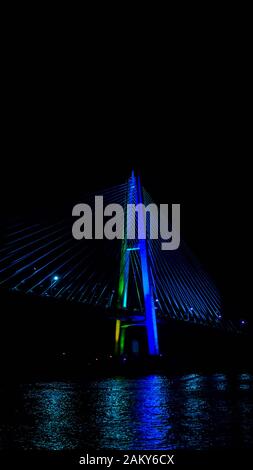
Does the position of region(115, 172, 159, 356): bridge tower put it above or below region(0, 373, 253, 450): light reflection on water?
above

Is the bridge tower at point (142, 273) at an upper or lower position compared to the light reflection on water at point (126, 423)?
upper

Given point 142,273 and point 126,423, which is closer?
point 126,423

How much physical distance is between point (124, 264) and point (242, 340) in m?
20.5

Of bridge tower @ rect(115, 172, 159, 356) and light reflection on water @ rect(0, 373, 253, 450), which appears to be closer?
light reflection on water @ rect(0, 373, 253, 450)

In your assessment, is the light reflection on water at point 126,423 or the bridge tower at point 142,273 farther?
the bridge tower at point 142,273

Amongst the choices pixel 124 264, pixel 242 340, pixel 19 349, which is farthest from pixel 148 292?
pixel 242 340

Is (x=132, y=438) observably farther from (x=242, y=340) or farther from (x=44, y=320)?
(x=242, y=340)

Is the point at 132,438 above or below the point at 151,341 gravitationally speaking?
below

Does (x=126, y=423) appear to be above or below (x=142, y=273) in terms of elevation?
below
